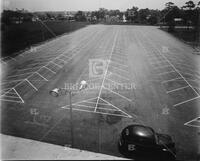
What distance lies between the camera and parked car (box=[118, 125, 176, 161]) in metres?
10.2

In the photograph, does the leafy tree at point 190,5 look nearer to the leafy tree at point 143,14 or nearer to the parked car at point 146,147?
the leafy tree at point 143,14

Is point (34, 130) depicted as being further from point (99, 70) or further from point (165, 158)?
point (99, 70)

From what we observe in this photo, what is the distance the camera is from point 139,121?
525 inches

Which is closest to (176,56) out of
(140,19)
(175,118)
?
(175,118)

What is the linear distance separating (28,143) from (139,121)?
319 inches

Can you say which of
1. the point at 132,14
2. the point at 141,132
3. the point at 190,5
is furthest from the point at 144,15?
the point at 141,132

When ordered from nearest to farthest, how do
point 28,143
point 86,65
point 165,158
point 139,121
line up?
point 28,143
point 165,158
point 139,121
point 86,65

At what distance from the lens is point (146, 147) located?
33.5 feet

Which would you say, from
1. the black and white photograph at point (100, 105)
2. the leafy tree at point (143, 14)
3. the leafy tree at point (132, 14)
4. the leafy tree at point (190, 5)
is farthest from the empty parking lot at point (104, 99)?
the leafy tree at point (143, 14)

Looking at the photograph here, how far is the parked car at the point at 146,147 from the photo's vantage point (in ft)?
33.5

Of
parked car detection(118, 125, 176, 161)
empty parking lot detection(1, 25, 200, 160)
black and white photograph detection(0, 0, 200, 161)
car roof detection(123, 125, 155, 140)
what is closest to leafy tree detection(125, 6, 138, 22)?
black and white photograph detection(0, 0, 200, 161)

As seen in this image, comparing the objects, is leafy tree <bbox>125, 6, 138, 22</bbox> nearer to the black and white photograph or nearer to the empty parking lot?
the black and white photograph

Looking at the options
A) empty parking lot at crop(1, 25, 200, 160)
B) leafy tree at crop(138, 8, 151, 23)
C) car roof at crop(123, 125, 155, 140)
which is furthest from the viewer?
leafy tree at crop(138, 8, 151, 23)

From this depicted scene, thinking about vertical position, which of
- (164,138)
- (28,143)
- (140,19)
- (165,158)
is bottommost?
(165,158)
